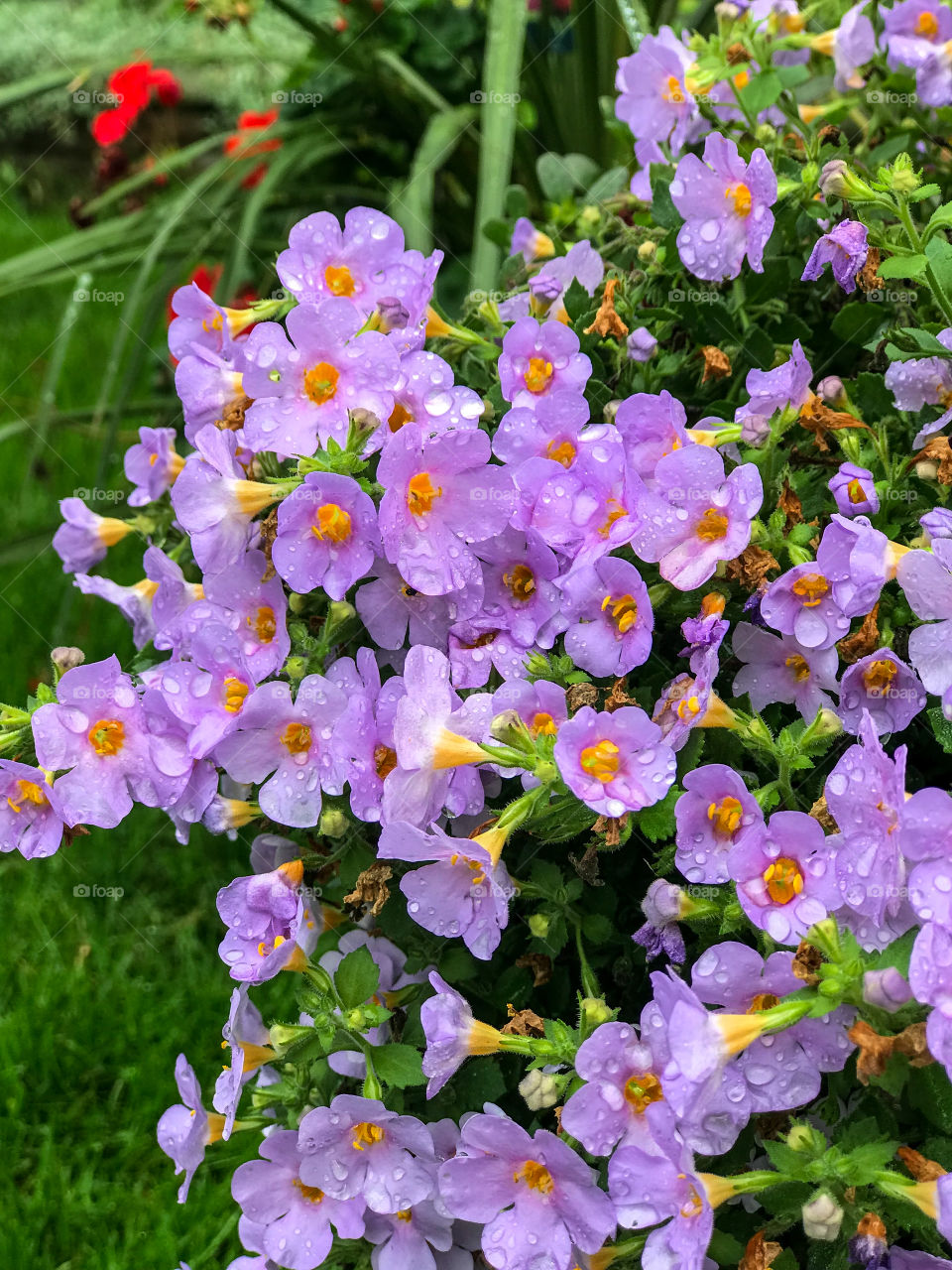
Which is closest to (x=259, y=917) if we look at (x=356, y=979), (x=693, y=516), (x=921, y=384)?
(x=356, y=979)

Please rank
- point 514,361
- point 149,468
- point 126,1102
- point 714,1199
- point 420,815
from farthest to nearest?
point 126,1102 → point 149,468 → point 514,361 → point 420,815 → point 714,1199

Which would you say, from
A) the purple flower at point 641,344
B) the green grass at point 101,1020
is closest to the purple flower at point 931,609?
the purple flower at point 641,344

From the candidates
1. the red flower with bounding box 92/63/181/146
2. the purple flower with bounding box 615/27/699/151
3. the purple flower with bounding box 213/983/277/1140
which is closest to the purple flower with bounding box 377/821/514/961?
the purple flower with bounding box 213/983/277/1140

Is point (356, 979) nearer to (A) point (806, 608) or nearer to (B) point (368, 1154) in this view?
(B) point (368, 1154)

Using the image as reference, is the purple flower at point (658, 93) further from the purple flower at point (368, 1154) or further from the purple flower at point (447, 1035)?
the purple flower at point (368, 1154)

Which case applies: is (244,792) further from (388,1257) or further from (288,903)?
(388,1257)

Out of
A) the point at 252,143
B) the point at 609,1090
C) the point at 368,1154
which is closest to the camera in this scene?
the point at 609,1090

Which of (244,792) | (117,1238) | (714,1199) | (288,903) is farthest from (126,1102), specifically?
(714,1199)
